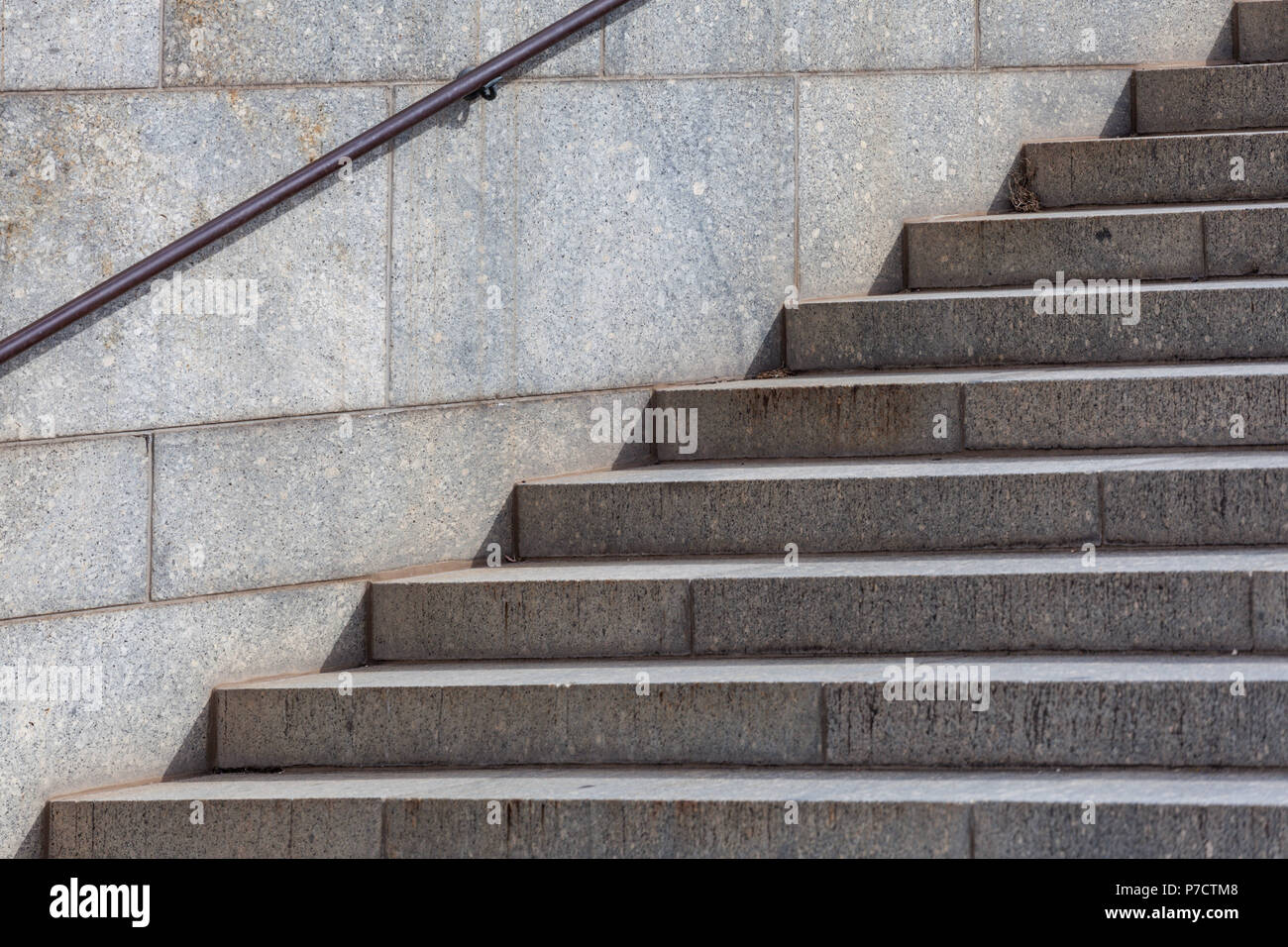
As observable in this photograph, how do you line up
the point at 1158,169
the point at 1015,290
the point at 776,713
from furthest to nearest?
the point at 1158,169 → the point at 1015,290 → the point at 776,713

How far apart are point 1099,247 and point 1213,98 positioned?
3.97 feet

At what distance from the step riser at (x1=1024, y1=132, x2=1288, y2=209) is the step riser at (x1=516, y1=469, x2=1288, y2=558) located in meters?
2.00

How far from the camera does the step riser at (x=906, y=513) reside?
14.1ft

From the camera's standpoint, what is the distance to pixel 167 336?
4.62m

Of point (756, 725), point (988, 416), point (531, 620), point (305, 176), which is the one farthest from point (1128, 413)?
point (305, 176)

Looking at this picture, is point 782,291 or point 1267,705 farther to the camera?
point 782,291

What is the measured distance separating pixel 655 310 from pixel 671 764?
2.25 meters

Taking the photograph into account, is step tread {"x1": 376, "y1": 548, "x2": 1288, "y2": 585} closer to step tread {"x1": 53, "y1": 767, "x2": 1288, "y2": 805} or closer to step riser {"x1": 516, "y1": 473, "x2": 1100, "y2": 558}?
step riser {"x1": 516, "y1": 473, "x2": 1100, "y2": 558}

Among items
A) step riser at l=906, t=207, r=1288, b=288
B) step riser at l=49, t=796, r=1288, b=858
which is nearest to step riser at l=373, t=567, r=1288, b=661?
step riser at l=49, t=796, r=1288, b=858

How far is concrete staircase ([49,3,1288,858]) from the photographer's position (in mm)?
3615

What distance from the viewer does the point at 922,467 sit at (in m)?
4.75

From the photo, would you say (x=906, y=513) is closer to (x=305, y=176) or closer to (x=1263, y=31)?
(x=305, y=176)

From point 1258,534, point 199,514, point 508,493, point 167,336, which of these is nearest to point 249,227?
point 167,336
